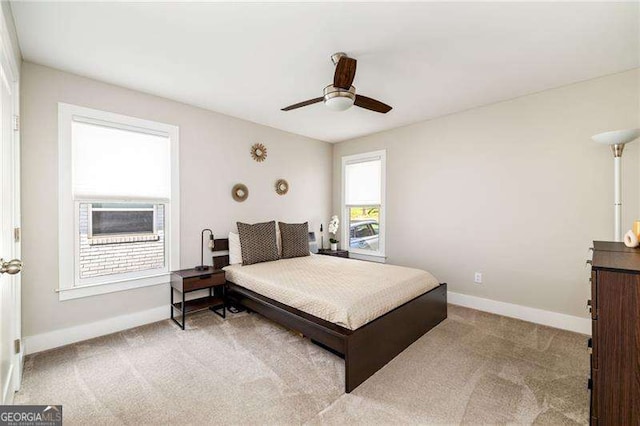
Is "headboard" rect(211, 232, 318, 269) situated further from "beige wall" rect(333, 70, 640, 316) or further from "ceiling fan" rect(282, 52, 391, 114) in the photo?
"beige wall" rect(333, 70, 640, 316)

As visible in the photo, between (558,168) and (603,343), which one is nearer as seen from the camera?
(603,343)

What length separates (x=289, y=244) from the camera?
406 cm

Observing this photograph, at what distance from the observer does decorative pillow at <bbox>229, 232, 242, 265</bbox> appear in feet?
12.0

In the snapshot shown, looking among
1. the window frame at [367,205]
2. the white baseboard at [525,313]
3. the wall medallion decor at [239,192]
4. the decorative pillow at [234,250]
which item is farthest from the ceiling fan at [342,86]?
the white baseboard at [525,313]

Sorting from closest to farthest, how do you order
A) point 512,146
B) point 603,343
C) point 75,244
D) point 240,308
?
point 603,343
point 75,244
point 512,146
point 240,308

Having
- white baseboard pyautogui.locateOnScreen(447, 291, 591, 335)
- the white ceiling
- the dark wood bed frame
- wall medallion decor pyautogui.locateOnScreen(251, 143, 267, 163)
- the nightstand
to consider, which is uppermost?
the white ceiling

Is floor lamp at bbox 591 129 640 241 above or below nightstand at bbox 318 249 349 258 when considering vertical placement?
above

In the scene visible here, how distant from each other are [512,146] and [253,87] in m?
3.08

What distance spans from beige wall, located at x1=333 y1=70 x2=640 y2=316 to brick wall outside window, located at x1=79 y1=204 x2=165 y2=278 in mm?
3416

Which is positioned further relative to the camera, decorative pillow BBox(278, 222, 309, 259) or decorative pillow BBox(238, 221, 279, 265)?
decorative pillow BBox(278, 222, 309, 259)

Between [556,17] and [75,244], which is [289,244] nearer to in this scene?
[75,244]

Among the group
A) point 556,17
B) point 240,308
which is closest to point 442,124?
point 556,17

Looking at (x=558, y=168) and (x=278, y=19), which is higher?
(x=278, y=19)

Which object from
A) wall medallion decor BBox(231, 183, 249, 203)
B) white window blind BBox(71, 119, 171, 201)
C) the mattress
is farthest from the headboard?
white window blind BBox(71, 119, 171, 201)
